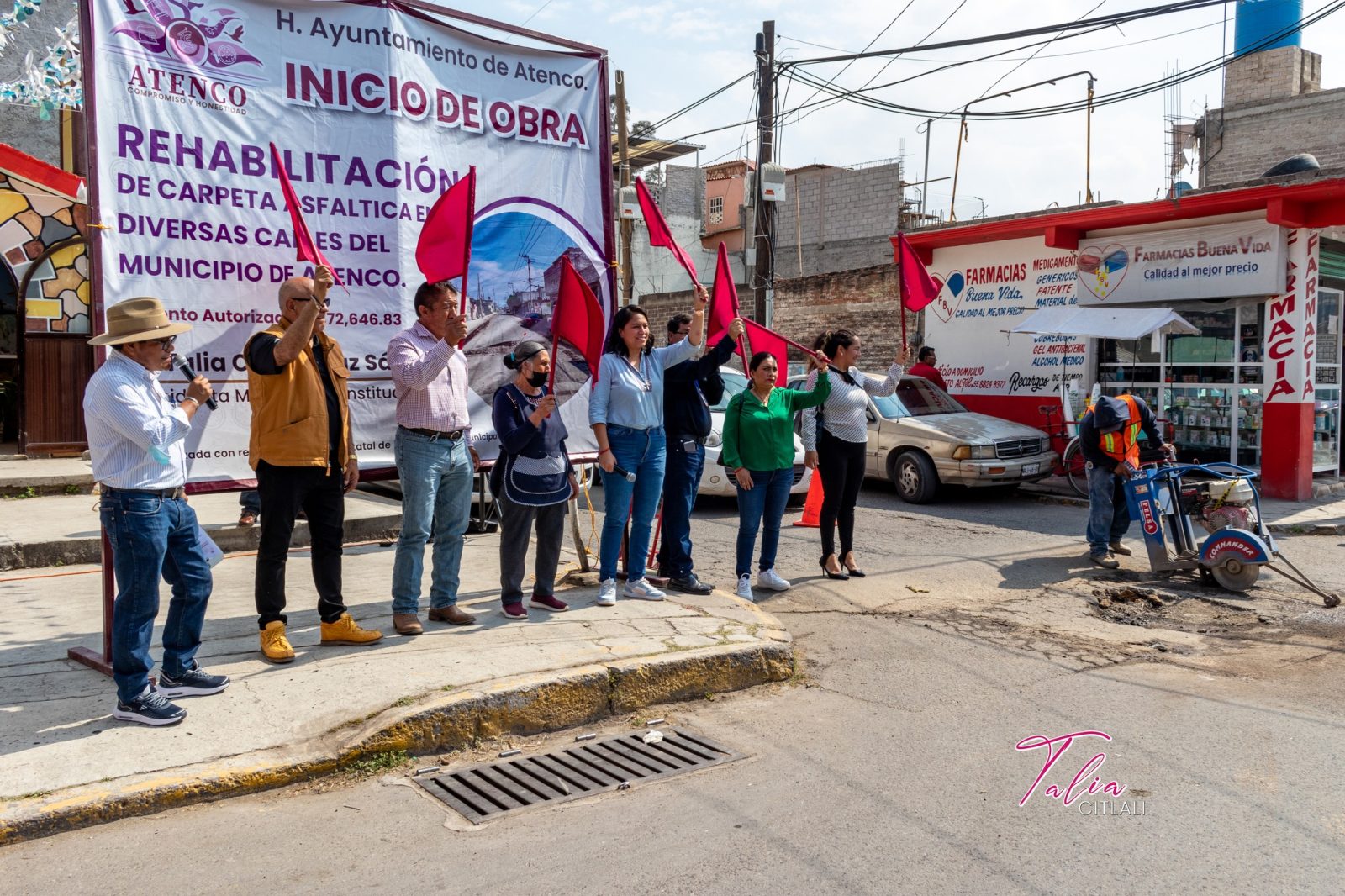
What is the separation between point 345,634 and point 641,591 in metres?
1.97

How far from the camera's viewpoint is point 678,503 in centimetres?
725

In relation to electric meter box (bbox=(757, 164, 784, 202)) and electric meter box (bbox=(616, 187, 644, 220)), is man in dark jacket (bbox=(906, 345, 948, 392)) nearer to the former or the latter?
electric meter box (bbox=(757, 164, 784, 202))

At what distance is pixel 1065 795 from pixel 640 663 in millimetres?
2058

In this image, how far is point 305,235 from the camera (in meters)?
5.43

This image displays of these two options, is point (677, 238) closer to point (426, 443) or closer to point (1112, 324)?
point (1112, 324)

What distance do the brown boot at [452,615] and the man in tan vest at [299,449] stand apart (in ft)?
1.82

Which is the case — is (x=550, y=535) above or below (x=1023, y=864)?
above

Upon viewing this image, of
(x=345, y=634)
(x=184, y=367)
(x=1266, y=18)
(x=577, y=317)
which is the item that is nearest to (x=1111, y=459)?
(x=577, y=317)

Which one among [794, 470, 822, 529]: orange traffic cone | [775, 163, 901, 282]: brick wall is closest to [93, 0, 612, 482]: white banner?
[794, 470, 822, 529]: orange traffic cone

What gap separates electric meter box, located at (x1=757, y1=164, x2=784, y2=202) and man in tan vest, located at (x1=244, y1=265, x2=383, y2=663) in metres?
10.5

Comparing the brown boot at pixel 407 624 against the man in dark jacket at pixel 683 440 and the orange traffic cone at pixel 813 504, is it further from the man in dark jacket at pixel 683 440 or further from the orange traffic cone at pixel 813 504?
the orange traffic cone at pixel 813 504

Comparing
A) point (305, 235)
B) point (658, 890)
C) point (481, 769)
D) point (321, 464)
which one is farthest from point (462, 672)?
point (305, 235)

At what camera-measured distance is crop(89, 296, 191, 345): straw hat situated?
14.5 ft

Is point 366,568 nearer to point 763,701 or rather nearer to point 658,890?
point 763,701
